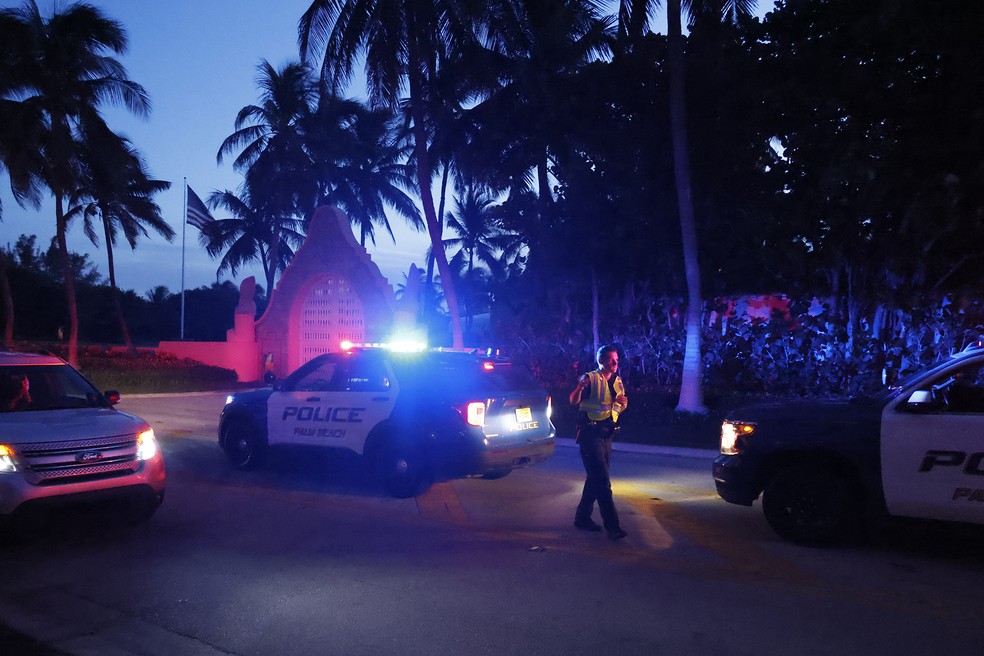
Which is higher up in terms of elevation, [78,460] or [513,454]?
[78,460]

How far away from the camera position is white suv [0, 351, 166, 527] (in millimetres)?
6582

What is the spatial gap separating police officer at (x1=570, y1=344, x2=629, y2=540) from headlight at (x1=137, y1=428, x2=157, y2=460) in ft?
12.9

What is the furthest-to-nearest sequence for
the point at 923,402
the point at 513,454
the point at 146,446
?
the point at 513,454
the point at 146,446
the point at 923,402

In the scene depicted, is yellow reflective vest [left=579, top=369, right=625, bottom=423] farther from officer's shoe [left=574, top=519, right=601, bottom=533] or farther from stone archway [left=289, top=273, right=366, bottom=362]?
stone archway [left=289, top=273, right=366, bottom=362]

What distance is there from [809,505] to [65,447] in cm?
638

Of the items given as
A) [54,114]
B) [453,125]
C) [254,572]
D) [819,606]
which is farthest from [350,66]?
[819,606]

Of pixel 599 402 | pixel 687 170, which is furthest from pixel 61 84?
pixel 599 402

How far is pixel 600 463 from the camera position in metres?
7.55

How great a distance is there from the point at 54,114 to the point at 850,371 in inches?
1055

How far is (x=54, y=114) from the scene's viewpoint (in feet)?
93.8

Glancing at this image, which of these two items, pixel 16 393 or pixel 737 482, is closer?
pixel 737 482

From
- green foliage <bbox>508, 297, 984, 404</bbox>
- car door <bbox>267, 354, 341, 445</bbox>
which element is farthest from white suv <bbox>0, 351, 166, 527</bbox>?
green foliage <bbox>508, 297, 984, 404</bbox>

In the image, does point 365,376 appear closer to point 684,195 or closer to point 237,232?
point 684,195

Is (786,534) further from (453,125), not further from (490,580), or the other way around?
(453,125)
